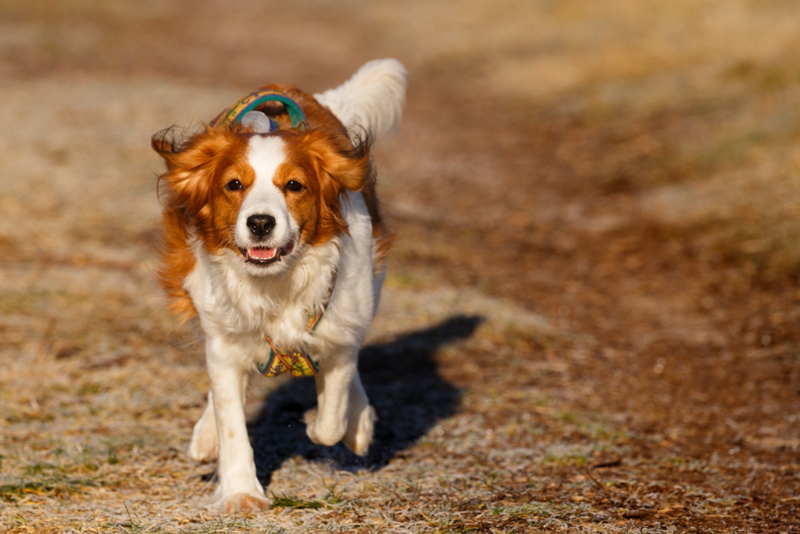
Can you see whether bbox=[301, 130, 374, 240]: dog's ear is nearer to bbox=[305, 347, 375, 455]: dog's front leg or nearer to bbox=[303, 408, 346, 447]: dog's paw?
bbox=[305, 347, 375, 455]: dog's front leg

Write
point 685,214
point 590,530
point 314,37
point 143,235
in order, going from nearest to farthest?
point 590,530 < point 143,235 < point 685,214 < point 314,37

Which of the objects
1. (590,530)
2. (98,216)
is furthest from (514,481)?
(98,216)

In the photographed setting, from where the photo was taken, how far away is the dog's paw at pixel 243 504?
12.3 ft

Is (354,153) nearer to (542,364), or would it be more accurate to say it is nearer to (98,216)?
(542,364)

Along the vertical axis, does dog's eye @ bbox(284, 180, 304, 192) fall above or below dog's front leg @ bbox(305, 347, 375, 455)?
above

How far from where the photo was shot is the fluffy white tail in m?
4.93

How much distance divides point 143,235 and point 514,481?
4.89 m

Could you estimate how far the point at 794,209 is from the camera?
8.20 m

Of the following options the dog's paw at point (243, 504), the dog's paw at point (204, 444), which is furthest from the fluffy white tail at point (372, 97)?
the dog's paw at point (243, 504)

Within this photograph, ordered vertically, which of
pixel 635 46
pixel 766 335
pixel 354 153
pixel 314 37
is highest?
pixel 314 37

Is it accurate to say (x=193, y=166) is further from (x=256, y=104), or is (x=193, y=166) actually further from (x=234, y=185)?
(x=256, y=104)

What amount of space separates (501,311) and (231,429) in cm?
336

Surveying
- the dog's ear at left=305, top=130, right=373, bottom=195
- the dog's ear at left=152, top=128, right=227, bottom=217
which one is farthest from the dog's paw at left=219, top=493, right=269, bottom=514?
the dog's ear at left=305, top=130, right=373, bottom=195

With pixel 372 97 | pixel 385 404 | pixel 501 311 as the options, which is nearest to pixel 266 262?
pixel 372 97
